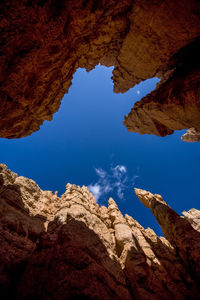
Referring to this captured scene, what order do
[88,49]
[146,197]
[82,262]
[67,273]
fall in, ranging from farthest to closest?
1. [146,197]
2. [88,49]
3. [82,262]
4. [67,273]

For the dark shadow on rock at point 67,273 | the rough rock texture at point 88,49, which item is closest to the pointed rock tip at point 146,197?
the dark shadow on rock at point 67,273

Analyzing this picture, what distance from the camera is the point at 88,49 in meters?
10.1

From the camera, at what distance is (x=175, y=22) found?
26.1 ft

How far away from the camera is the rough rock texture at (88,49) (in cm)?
575

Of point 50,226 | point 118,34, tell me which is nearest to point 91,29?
point 118,34

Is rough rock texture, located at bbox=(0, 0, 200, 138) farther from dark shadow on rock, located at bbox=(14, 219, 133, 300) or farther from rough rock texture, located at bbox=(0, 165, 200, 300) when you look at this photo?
dark shadow on rock, located at bbox=(14, 219, 133, 300)

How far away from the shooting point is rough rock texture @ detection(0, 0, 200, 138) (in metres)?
5.75

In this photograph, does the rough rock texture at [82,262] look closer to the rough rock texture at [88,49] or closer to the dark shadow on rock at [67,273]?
the dark shadow on rock at [67,273]

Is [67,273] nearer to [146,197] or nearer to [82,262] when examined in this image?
[82,262]

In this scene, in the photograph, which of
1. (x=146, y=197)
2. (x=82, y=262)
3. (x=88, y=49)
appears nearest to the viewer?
(x=82, y=262)

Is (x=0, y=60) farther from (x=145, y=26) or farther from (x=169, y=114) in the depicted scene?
(x=169, y=114)

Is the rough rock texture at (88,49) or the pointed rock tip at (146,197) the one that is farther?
the pointed rock tip at (146,197)

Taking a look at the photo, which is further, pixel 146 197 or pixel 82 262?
pixel 146 197

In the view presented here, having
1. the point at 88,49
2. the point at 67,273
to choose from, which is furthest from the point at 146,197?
the point at 88,49
